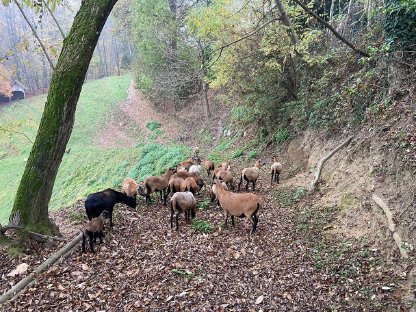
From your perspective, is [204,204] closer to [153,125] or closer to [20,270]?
[20,270]

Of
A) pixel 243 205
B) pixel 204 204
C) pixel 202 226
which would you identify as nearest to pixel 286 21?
pixel 204 204

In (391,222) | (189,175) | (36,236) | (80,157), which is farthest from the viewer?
(80,157)

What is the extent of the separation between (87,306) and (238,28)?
12715 millimetres

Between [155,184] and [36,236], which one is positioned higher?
[36,236]

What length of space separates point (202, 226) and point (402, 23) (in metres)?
7.05

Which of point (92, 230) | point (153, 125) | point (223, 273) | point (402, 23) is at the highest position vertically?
point (402, 23)

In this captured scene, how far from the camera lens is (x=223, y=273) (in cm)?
638

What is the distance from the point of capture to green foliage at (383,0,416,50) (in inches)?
316

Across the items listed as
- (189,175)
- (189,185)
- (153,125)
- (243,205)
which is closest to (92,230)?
(243,205)

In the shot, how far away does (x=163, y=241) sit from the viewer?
777 centimetres

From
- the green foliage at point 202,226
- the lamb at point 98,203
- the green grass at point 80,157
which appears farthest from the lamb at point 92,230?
the green grass at point 80,157

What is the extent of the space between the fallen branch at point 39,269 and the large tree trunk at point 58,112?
2.46 ft

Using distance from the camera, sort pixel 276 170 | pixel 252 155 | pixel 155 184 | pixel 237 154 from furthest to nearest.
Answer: pixel 237 154, pixel 252 155, pixel 276 170, pixel 155 184

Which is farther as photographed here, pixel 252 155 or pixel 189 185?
pixel 252 155
